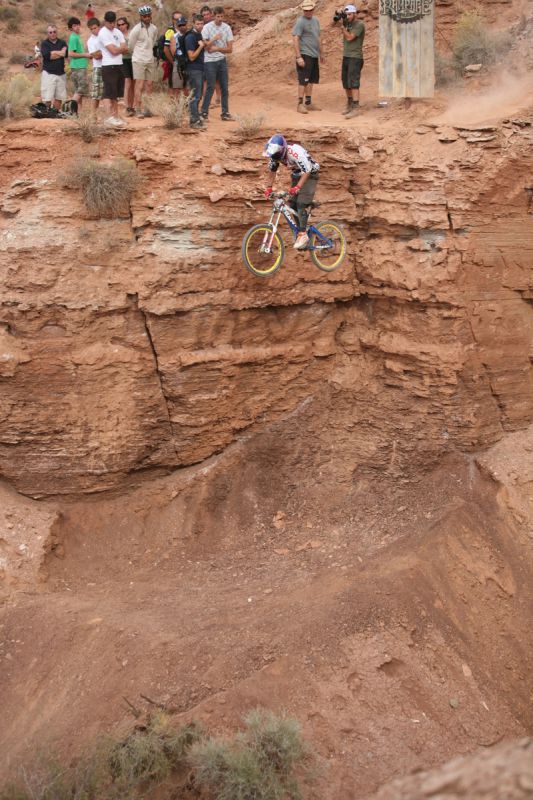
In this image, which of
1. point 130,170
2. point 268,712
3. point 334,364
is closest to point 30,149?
point 130,170

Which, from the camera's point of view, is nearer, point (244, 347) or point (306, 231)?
point (306, 231)

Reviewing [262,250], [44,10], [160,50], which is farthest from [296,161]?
[44,10]

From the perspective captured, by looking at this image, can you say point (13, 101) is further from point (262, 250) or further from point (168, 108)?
point (262, 250)

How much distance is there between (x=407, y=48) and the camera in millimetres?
13172

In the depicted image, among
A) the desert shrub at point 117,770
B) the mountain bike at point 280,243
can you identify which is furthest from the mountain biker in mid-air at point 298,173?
the desert shrub at point 117,770

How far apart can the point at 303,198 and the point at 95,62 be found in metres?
4.19

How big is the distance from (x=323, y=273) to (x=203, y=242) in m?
1.94

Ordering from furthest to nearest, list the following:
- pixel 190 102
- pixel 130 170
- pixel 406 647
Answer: pixel 190 102
pixel 130 170
pixel 406 647

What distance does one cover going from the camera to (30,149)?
11156 mm

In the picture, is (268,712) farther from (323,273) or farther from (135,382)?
(323,273)

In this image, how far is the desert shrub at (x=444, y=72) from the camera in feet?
45.3

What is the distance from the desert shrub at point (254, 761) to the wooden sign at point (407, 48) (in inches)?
376

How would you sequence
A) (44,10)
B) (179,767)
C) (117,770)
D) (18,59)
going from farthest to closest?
(44,10) → (18,59) → (179,767) → (117,770)

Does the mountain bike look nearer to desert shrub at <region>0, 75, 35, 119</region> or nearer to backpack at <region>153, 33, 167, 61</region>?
desert shrub at <region>0, 75, 35, 119</region>
